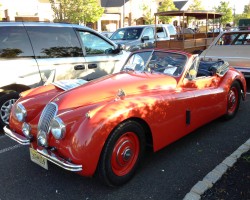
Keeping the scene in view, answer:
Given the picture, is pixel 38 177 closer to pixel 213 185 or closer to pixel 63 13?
pixel 213 185

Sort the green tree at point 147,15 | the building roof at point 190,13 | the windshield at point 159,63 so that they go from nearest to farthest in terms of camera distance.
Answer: the windshield at point 159,63, the building roof at point 190,13, the green tree at point 147,15

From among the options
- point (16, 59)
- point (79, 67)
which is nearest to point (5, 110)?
point (16, 59)

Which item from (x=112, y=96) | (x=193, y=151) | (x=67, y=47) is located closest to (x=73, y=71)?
(x=67, y=47)

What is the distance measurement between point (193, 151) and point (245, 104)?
2.84 meters

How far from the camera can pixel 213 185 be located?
309cm

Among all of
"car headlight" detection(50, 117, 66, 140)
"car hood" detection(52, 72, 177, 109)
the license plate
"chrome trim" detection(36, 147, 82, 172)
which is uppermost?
"car hood" detection(52, 72, 177, 109)

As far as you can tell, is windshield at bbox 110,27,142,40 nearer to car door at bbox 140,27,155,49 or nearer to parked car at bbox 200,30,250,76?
car door at bbox 140,27,155,49

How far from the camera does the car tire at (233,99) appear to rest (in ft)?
17.1

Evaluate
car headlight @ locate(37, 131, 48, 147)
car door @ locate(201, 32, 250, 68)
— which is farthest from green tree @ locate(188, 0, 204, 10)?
car headlight @ locate(37, 131, 48, 147)

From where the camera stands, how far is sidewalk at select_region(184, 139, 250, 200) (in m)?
2.92

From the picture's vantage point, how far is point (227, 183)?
3123 millimetres

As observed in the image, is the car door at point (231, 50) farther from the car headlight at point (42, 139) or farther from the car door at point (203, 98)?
the car headlight at point (42, 139)

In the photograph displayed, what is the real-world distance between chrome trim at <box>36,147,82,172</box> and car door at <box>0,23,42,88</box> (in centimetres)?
227

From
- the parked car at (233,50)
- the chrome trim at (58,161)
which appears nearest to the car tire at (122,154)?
the chrome trim at (58,161)
